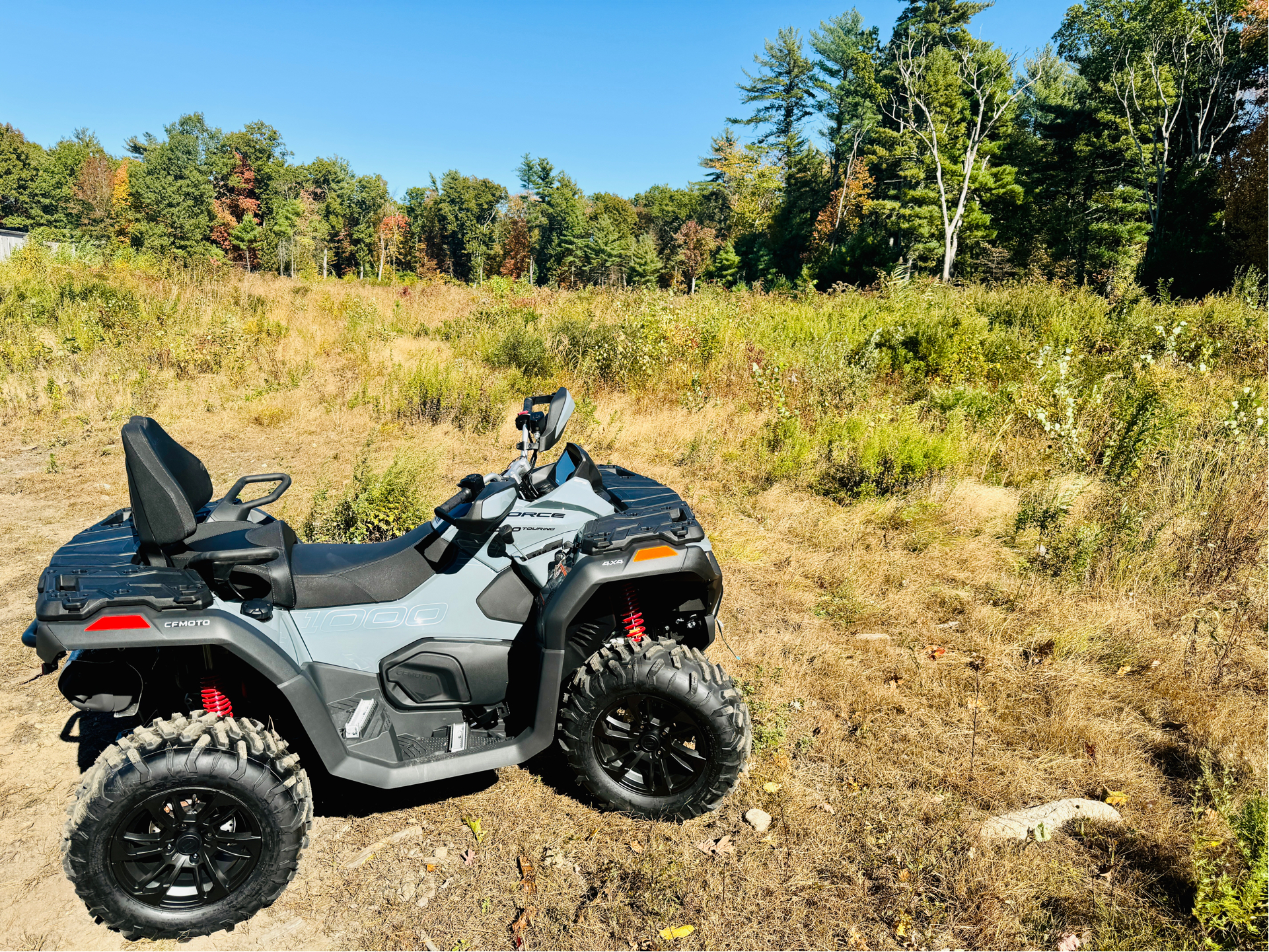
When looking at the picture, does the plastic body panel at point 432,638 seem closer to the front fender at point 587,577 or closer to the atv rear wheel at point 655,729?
the front fender at point 587,577

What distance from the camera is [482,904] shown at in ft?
8.16

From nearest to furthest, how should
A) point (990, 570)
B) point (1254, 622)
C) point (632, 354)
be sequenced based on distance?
point (1254, 622)
point (990, 570)
point (632, 354)

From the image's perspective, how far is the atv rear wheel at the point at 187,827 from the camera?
7.10ft

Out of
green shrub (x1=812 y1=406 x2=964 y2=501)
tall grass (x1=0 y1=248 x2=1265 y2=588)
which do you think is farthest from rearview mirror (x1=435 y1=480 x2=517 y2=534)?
green shrub (x1=812 y1=406 x2=964 y2=501)

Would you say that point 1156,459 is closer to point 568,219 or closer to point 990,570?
point 990,570

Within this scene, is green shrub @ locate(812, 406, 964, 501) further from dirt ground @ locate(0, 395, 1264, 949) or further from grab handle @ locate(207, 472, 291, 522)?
grab handle @ locate(207, 472, 291, 522)

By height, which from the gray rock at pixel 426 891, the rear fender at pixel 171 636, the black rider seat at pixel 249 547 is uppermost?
the black rider seat at pixel 249 547

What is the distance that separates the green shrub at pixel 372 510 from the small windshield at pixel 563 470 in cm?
250

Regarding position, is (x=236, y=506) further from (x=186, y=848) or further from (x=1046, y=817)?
(x=1046, y=817)

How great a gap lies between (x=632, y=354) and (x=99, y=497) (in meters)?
5.83

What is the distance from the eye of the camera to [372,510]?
5.04 m

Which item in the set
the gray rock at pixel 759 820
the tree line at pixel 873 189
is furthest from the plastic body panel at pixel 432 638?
the tree line at pixel 873 189

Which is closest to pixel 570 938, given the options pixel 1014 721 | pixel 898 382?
pixel 1014 721

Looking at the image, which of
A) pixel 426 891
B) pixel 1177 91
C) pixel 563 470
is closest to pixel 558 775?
pixel 426 891
